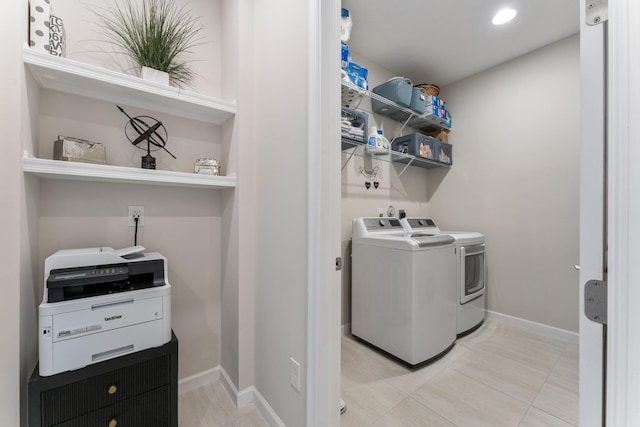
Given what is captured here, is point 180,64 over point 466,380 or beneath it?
over

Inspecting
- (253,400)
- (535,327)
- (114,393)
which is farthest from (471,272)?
(114,393)

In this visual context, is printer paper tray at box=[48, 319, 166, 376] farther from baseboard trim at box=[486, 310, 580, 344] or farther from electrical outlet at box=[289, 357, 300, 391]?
baseboard trim at box=[486, 310, 580, 344]

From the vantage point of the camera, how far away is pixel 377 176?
9.07 feet

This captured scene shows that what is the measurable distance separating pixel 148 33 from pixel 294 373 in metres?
1.98

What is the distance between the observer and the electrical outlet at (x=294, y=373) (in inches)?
49.3

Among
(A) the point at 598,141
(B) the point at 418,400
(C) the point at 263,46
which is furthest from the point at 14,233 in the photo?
(B) the point at 418,400

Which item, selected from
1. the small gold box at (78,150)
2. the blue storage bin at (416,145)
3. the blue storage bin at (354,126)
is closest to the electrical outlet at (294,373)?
the small gold box at (78,150)

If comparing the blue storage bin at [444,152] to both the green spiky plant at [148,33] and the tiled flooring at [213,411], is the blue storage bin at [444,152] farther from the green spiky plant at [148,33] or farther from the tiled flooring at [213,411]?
the tiled flooring at [213,411]

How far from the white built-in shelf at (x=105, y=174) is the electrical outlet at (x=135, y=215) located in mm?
254

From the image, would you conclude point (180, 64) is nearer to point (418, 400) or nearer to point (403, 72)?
point (403, 72)

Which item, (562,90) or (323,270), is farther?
(562,90)

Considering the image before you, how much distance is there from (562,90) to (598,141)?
2.59 meters

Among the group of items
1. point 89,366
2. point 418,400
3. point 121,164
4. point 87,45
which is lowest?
point 418,400

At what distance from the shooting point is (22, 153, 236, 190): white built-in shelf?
1.13 meters
